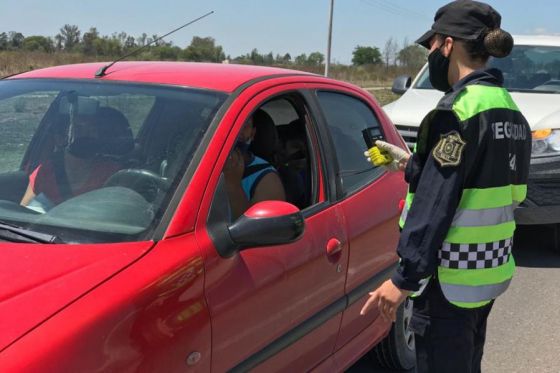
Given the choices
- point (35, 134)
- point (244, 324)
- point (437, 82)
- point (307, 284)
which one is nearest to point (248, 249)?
point (244, 324)

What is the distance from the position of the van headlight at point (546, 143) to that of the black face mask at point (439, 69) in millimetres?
3670

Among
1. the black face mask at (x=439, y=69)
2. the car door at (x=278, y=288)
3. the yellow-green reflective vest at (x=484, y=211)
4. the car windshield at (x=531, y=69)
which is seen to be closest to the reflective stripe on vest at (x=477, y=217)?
the yellow-green reflective vest at (x=484, y=211)

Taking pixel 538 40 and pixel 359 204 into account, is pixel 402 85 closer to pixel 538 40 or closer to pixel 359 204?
pixel 538 40

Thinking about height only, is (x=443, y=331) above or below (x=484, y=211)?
below

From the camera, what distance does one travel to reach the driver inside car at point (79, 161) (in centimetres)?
243

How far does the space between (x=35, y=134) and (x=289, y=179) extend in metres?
1.27

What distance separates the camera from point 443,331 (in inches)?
88.1

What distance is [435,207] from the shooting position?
2.05 metres

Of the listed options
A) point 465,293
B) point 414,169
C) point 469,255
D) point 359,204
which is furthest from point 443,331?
point 359,204

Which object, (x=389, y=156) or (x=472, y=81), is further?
(x=389, y=156)

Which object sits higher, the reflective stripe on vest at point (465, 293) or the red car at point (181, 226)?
the red car at point (181, 226)

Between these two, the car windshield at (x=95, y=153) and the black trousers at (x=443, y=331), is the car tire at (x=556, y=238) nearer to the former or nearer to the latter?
the black trousers at (x=443, y=331)

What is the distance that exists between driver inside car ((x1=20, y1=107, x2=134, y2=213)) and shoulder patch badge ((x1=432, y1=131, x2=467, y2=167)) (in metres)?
1.21

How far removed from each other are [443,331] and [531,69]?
19.3 ft
